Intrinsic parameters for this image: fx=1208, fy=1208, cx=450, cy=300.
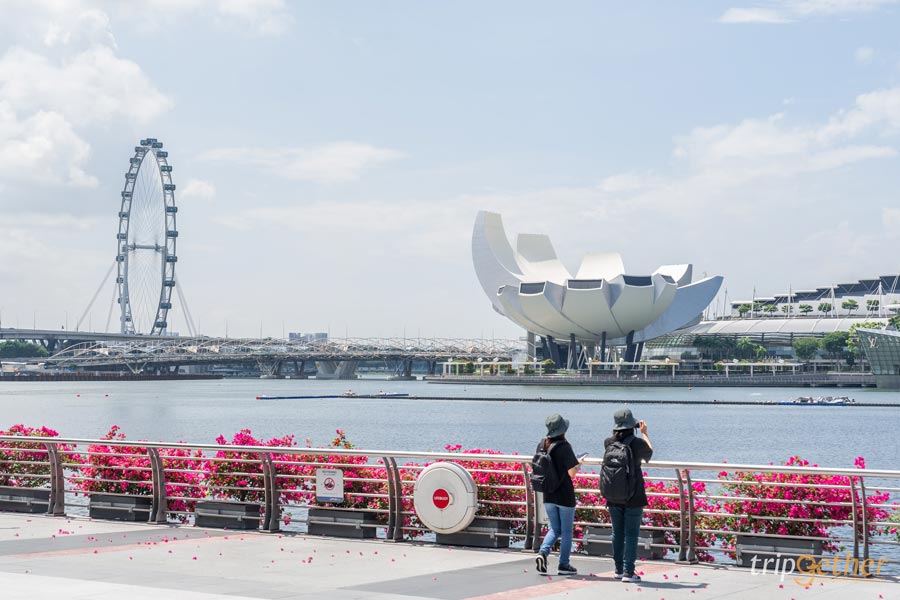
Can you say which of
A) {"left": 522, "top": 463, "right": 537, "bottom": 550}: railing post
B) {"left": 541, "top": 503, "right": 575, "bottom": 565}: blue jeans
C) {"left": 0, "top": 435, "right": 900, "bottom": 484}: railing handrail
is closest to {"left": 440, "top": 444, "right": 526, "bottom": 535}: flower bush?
{"left": 522, "top": 463, "right": 537, "bottom": 550}: railing post

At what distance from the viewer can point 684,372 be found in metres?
149

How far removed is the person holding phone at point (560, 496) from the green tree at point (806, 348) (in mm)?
155095

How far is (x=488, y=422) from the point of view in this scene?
237 ft

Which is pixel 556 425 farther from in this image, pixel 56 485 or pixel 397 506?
pixel 56 485

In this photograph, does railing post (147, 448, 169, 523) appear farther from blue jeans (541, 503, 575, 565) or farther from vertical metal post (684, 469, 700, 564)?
vertical metal post (684, 469, 700, 564)

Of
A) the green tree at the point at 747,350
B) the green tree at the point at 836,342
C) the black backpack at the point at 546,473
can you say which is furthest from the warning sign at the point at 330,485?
the green tree at the point at 747,350

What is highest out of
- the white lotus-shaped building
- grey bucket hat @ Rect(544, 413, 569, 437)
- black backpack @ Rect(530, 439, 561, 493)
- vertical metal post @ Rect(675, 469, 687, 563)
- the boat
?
the white lotus-shaped building

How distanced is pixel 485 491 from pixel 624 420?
9.42 ft

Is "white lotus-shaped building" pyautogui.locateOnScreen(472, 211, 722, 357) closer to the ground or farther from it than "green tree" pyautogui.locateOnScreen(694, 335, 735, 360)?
farther from it

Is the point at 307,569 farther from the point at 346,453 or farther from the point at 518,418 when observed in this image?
the point at 518,418

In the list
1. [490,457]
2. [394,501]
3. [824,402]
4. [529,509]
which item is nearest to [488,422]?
[824,402]

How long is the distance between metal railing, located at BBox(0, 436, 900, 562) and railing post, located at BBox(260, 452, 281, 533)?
13mm

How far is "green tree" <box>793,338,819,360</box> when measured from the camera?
522ft

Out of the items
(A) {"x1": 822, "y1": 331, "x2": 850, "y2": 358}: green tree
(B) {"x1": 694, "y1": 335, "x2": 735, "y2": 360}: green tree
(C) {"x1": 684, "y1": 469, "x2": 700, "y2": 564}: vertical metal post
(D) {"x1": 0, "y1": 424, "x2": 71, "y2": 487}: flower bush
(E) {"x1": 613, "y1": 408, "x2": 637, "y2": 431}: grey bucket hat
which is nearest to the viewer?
(E) {"x1": 613, "y1": 408, "x2": 637, "y2": 431}: grey bucket hat
